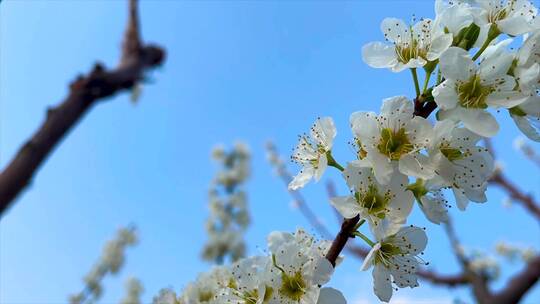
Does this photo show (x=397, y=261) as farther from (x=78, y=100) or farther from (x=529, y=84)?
(x=78, y=100)

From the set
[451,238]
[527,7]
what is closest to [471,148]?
[527,7]

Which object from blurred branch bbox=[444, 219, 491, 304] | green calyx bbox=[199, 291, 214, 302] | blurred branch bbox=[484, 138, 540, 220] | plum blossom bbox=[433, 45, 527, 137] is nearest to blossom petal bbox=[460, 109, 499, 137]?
plum blossom bbox=[433, 45, 527, 137]

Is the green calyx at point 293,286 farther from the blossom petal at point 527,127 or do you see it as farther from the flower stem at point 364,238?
the blossom petal at point 527,127

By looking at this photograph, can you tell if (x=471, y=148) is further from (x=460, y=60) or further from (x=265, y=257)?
(x=265, y=257)

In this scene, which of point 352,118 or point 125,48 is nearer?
point 352,118

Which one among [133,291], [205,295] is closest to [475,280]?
[205,295]

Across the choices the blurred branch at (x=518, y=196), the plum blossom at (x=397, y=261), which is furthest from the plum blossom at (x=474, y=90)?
the blurred branch at (x=518, y=196)
